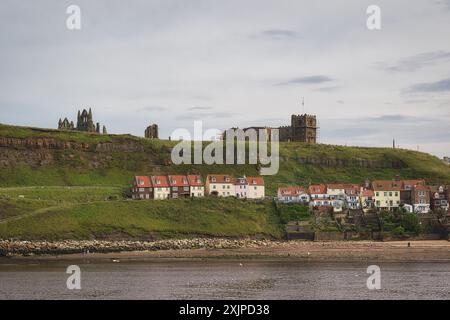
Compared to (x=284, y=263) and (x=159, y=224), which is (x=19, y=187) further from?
(x=284, y=263)

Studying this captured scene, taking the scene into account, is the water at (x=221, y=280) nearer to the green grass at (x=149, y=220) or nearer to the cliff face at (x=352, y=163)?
the green grass at (x=149, y=220)

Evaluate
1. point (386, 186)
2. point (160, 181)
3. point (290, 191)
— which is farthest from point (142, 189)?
point (386, 186)

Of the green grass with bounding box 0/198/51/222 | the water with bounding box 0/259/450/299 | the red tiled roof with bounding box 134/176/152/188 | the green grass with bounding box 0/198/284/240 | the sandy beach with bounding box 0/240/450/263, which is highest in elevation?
the red tiled roof with bounding box 134/176/152/188

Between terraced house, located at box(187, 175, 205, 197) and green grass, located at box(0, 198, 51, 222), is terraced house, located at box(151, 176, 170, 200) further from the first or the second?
green grass, located at box(0, 198, 51, 222)

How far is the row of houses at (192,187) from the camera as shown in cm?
13188

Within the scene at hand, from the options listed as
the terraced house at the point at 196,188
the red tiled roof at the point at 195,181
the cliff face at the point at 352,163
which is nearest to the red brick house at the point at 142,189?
the terraced house at the point at 196,188

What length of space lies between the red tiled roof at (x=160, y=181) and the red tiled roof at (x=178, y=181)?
0.86 m

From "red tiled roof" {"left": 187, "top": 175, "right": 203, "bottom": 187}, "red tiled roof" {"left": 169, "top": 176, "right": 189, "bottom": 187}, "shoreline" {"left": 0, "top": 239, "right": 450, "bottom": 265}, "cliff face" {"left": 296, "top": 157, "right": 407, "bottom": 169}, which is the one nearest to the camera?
"shoreline" {"left": 0, "top": 239, "right": 450, "bottom": 265}

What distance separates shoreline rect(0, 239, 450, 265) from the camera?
96.9m

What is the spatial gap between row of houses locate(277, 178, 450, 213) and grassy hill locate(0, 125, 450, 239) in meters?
8.45

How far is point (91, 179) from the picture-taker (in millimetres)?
149750

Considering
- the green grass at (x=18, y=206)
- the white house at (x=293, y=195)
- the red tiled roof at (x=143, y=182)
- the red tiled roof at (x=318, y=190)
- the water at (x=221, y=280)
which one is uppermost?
the red tiled roof at (x=143, y=182)

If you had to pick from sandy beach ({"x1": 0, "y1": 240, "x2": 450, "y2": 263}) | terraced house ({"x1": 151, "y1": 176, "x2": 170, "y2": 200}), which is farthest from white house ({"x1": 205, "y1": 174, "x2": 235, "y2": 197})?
sandy beach ({"x1": 0, "y1": 240, "x2": 450, "y2": 263})
